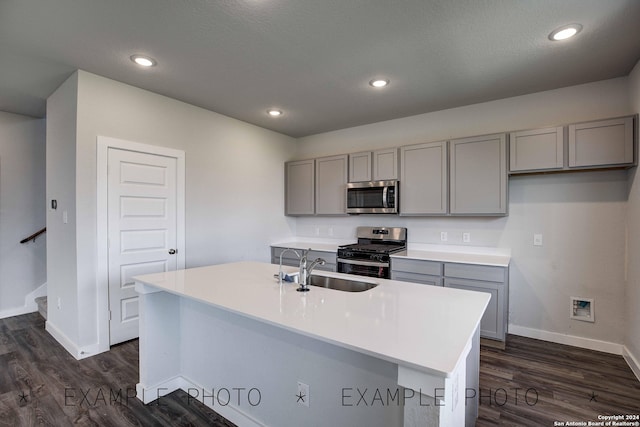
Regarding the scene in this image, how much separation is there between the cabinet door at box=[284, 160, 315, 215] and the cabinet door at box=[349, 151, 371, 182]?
2.20 ft

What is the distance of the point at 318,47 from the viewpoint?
233 centimetres

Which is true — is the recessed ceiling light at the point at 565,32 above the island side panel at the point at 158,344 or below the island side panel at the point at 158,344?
above

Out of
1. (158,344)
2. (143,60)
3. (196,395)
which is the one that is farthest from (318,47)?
(196,395)

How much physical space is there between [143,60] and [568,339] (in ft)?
15.6

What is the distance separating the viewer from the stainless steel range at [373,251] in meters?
3.57

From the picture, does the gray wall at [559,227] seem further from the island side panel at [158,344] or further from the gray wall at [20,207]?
A: the gray wall at [20,207]

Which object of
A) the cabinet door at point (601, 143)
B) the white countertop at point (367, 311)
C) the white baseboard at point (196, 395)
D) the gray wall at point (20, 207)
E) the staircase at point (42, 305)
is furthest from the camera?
the gray wall at point (20, 207)

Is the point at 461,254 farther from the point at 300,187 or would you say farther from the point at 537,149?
the point at 300,187

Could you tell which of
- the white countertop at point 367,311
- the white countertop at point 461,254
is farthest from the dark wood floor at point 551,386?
the white countertop at point 367,311

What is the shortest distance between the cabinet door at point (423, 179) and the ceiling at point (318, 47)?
58 centimetres

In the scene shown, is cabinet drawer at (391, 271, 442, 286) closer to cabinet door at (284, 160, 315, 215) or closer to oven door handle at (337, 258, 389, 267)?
oven door handle at (337, 258, 389, 267)

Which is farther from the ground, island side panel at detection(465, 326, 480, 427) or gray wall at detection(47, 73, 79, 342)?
gray wall at detection(47, 73, 79, 342)

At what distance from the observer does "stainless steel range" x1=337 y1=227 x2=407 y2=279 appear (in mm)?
3568

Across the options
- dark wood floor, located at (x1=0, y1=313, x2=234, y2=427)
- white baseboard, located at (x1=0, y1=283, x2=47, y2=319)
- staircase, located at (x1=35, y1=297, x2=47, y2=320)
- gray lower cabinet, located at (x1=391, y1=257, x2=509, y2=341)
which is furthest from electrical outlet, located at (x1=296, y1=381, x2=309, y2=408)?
white baseboard, located at (x1=0, y1=283, x2=47, y2=319)
